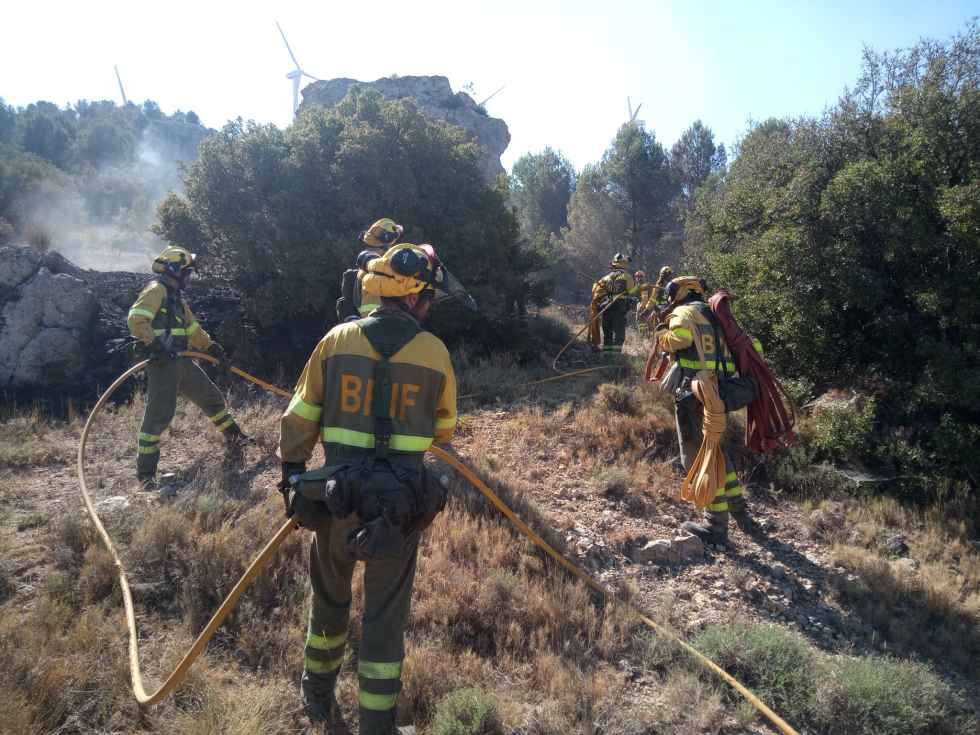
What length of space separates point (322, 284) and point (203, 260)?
3041 millimetres

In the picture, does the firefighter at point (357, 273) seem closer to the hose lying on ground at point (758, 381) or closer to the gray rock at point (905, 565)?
the hose lying on ground at point (758, 381)

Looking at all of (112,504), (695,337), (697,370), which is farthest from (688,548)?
(112,504)

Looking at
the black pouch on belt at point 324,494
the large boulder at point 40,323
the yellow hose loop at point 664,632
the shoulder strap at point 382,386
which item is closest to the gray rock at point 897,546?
the yellow hose loop at point 664,632

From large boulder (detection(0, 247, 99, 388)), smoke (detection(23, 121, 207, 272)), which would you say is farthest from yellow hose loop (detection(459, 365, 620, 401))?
smoke (detection(23, 121, 207, 272))

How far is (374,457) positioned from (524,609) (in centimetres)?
184

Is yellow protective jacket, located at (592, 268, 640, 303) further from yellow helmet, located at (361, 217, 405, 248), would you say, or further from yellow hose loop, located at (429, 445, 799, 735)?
yellow hose loop, located at (429, 445, 799, 735)

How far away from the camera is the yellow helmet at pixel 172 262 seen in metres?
5.75

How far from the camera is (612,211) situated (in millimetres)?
21969

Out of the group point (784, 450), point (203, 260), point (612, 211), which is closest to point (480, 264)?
point (203, 260)

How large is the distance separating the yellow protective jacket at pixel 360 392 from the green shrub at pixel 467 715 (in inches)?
52.3

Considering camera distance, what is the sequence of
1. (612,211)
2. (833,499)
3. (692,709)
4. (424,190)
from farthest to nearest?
(612,211)
(424,190)
(833,499)
(692,709)

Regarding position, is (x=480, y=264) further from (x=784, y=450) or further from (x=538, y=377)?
(x=784, y=450)

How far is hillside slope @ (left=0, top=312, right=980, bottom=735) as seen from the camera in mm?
3037

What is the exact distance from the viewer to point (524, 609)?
383 centimetres
